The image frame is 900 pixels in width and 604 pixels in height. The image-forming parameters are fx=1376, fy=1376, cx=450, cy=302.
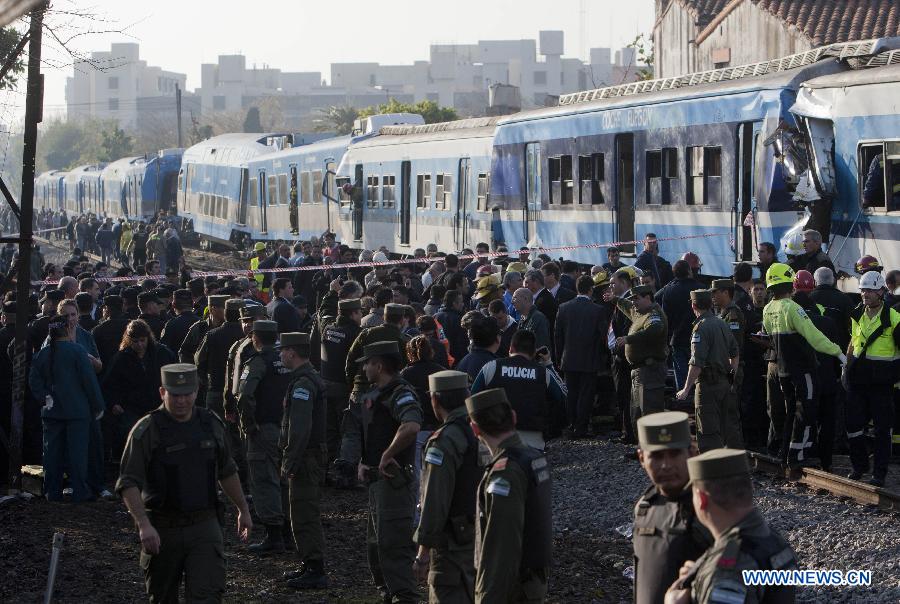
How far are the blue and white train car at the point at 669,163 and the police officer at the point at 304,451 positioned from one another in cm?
832

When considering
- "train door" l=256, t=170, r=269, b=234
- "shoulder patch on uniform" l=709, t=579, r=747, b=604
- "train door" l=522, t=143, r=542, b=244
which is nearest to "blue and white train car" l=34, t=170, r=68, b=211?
"train door" l=256, t=170, r=269, b=234

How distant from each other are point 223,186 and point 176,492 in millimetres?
40394

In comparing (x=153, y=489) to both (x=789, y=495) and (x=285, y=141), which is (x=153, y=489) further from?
(x=285, y=141)

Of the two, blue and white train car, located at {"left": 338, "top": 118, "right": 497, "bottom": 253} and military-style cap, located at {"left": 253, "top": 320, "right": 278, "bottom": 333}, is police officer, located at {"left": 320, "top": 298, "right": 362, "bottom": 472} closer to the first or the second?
military-style cap, located at {"left": 253, "top": 320, "right": 278, "bottom": 333}

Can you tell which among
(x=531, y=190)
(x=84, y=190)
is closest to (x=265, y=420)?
(x=531, y=190)

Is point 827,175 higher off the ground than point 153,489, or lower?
higher

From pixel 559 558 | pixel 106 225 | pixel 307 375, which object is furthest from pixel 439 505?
pixel 106 225

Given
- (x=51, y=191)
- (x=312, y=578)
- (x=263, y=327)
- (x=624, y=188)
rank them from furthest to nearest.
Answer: (x=51, y=191) < (x=624, y=188) < (x=263, y=327) < (x=312, y=578)

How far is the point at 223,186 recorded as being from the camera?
4753 centimetres

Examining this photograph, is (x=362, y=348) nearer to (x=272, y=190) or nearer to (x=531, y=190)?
(x=531, y=190)

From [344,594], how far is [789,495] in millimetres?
4213

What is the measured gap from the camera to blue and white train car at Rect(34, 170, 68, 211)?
3364 inches

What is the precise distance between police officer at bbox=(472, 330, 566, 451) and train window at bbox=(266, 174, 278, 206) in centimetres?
3304

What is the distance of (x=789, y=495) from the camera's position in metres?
12.1
